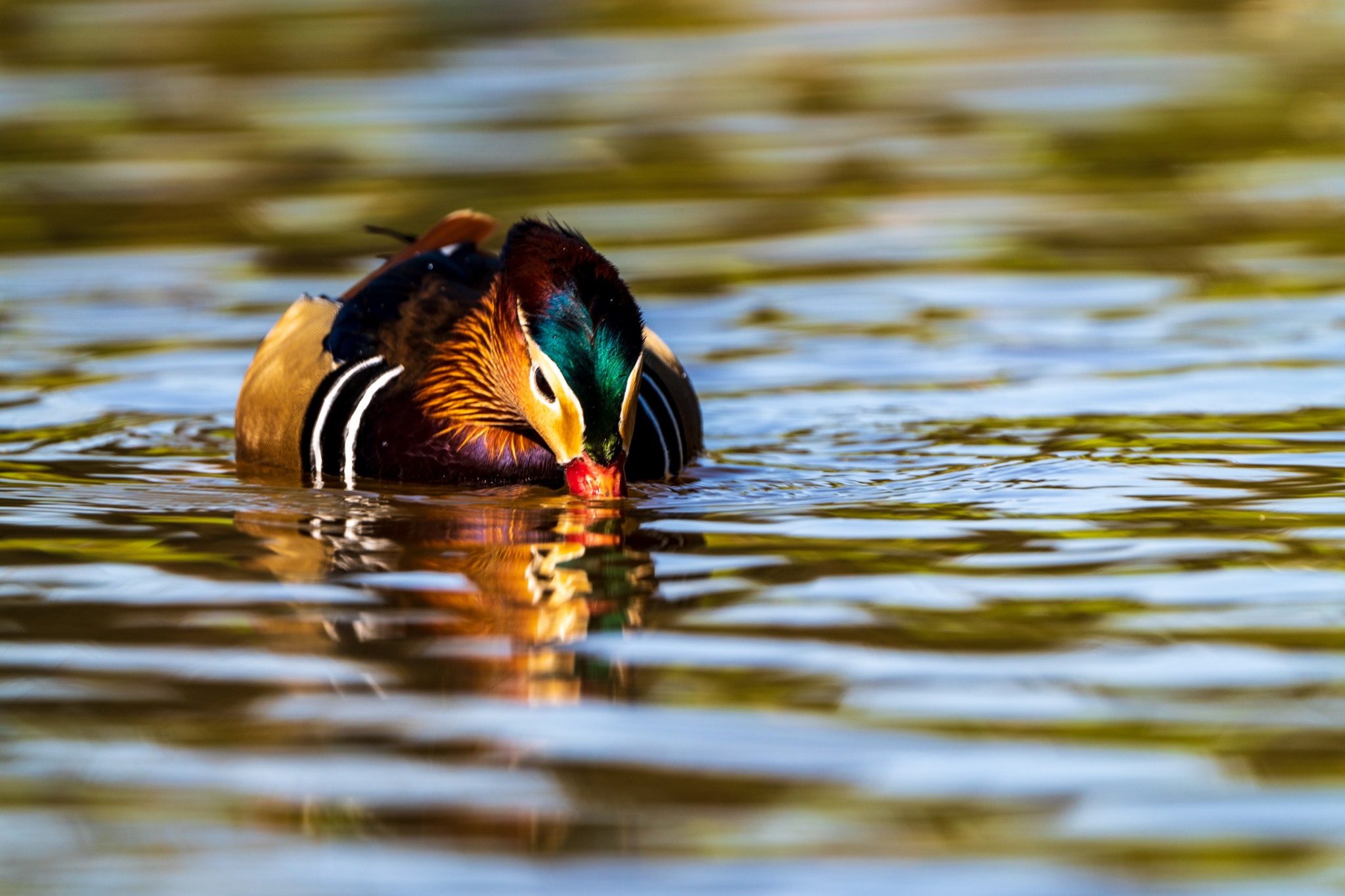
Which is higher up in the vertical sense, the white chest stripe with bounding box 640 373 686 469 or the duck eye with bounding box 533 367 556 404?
the duck eye with bounding box 533 367 556 404

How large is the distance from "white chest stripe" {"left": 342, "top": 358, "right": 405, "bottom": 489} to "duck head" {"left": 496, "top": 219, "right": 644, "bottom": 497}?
734mm

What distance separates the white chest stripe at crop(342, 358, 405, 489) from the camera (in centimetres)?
674

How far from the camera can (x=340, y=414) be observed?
6812mm

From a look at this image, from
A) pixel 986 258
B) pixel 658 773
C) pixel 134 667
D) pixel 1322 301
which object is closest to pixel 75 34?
pixel 986 258

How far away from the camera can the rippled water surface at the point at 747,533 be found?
3.63 metres

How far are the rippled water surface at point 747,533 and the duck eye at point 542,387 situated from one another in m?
0.32

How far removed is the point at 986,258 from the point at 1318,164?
2.91 m

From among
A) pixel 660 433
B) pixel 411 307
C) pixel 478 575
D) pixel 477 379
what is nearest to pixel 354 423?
pixel 477 379

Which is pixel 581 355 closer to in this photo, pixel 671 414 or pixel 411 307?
pixel 671 414

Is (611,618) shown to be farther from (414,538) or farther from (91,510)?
(91,510)

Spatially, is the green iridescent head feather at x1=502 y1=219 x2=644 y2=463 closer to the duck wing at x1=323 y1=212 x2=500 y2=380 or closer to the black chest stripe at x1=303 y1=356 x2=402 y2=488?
the duck wing at x1=323 y1=212 x2=500 y2=380

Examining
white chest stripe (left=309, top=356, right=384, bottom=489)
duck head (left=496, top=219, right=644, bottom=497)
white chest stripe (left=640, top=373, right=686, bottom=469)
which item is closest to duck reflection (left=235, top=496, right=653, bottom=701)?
duck head (left=496, top=219, right=644, bottom=497)

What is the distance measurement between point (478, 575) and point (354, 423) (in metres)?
1.53

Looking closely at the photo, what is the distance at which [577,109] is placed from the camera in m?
14.2
